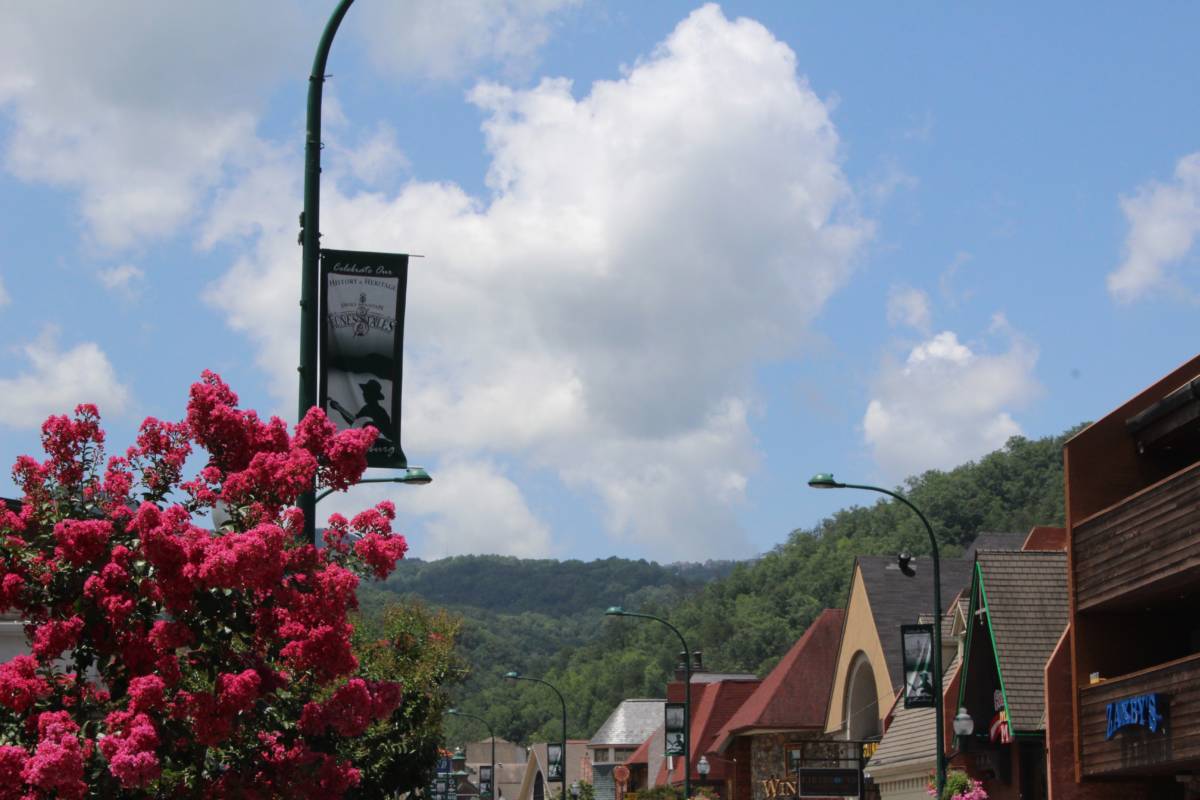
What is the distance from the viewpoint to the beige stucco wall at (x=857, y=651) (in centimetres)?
4934

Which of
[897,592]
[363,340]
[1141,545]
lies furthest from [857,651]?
[363,340]

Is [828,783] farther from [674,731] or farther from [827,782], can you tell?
[674,731]

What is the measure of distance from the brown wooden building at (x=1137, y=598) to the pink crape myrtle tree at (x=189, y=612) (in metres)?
17.6

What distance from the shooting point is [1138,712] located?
88.7ft

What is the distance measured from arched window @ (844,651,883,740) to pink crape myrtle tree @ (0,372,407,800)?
41623 millimetres

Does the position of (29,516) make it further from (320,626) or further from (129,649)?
(320,626)

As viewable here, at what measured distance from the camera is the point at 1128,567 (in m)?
27.5

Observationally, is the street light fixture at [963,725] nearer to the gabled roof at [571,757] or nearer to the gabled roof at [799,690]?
the gabled roof at [799,690]

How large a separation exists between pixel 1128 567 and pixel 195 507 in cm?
1979

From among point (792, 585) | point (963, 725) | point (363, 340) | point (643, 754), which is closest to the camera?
point (363, 340)

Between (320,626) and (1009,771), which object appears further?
(1009,771)

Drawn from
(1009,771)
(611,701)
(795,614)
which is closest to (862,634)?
(1009,771)

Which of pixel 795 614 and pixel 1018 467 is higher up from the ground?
pixel 1018 467

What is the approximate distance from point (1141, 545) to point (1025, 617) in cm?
844
